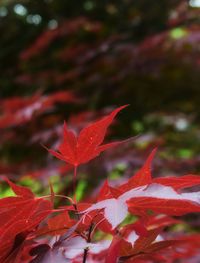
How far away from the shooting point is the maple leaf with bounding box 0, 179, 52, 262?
443 mm

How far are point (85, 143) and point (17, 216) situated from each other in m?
0.11

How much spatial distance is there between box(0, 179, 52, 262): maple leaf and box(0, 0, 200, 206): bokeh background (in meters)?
1.06

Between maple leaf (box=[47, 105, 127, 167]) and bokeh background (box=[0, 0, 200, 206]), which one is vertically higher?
maple leaf (box=[47, 105, 127, 167])

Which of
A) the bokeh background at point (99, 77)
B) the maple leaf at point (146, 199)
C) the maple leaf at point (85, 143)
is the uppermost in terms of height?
the maple leaf at point (85, 143)

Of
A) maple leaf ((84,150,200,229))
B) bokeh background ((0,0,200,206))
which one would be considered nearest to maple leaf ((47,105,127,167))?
maple leaf ((84,150,200,229))

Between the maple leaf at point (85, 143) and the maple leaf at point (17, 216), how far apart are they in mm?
60

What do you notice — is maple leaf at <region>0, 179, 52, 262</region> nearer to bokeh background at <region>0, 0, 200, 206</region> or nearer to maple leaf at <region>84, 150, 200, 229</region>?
maple leaf at <region>84, 150, 200, 229</region>

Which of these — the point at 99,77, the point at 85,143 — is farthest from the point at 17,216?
the point at 99,77

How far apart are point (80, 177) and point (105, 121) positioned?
1147 millimetres

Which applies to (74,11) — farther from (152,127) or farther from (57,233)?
(57,233)

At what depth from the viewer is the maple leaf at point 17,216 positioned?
1.45 ft

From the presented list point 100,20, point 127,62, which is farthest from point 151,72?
point 100,20

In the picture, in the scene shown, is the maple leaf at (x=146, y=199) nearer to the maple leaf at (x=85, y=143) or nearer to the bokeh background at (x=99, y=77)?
the maple leaf at (x=85, y=143)

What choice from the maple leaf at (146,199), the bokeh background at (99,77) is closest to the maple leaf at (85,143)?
the maple leaf at (146,199)
